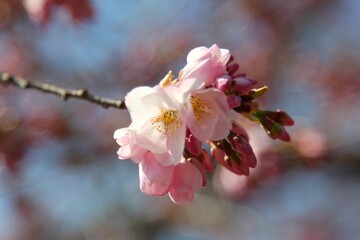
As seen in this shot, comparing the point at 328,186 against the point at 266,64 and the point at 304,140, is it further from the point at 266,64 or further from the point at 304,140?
the point at 304,140

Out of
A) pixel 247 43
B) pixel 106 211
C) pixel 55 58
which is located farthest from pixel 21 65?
pixel 247 43

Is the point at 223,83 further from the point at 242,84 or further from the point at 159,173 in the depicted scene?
the point at 159,173

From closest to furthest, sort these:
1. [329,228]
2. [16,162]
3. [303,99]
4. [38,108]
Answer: [16,162] → [38,108] → [303,99] → [329,228]

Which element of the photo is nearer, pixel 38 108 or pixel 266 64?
pixel 38 108

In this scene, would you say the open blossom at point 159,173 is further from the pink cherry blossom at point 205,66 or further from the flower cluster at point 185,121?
the pink cherry blossom at point 205,66

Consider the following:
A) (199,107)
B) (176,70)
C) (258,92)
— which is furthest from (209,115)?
(176,70)
